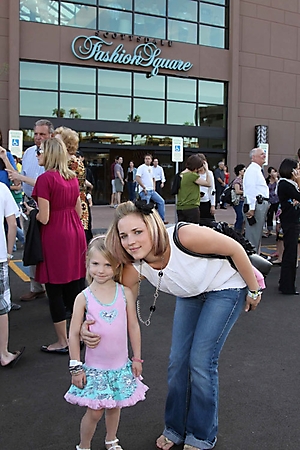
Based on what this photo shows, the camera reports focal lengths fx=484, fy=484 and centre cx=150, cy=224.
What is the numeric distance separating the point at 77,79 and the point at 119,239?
18292 millimetres

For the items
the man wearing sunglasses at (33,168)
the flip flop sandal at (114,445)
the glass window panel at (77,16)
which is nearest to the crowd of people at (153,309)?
the flip flop sandal at (114,445)

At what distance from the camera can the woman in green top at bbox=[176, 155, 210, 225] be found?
8.58 meters

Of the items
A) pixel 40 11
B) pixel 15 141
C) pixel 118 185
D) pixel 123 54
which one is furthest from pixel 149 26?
pixel 15 141

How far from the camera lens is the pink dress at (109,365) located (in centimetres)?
254

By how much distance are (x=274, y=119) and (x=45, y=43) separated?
37.4 feet

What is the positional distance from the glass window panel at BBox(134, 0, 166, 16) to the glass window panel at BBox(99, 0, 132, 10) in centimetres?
32

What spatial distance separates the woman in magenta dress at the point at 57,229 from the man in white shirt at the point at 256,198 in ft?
13.8

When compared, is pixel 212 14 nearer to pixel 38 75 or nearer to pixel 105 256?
pixel 38 75

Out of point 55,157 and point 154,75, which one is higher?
point 154,75

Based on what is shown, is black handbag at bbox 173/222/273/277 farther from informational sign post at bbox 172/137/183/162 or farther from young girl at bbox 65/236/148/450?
informational sign post at bbox 172/137/183/162

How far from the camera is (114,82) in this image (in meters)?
20.3

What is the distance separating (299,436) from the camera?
9.91ft

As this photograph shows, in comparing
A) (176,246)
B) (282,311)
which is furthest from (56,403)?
(282,311)

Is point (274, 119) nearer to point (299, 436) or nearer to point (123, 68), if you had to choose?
point (123, 68)
